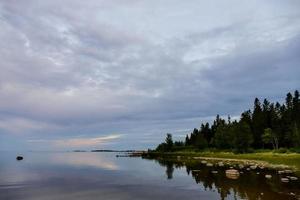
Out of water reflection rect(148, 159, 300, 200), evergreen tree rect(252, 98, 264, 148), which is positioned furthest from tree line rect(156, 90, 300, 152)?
water reflection rect(148, 159, 300, 200)

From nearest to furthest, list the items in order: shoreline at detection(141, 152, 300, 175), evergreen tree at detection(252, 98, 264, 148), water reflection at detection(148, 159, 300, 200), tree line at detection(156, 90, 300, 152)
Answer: water reflection at detection(148, 159, 300, 200) < shoreline at detection(141, 152, 300, 175) < tree line at detection(156, 90, 300, 152) < evergreen tree at detection(252, 98, 264, 148)

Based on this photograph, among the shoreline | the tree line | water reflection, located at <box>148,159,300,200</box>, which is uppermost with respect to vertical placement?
the tree line

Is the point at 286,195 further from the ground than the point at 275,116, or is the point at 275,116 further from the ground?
the point at 275,116

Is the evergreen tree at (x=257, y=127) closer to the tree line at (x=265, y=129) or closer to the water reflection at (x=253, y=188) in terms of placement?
the tree line at (x=265, y=129)

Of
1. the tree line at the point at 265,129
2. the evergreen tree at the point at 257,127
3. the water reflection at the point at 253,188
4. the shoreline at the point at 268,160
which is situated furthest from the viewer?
the evergreen tree at the point at 257,127

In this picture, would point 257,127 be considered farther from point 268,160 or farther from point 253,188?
point 253,188

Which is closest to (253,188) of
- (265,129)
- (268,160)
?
(268,160)

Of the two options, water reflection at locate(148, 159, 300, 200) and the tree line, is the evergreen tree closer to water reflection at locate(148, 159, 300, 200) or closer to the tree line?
the tree line

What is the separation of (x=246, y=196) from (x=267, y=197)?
2.41 meters

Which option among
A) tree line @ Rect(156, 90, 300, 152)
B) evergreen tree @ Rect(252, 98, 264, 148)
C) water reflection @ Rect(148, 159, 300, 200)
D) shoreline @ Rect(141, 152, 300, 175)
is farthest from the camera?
evergreen tree @ Rect(252, 98, 264, 148)

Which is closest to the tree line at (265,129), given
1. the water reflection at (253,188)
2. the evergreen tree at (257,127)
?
the evergreen tree at (257,127)

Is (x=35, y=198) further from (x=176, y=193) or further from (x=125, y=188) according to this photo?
(x=176, y=193)

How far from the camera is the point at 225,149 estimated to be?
6481 inches

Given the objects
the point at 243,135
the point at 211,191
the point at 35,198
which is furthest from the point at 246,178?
the point at 243,135
